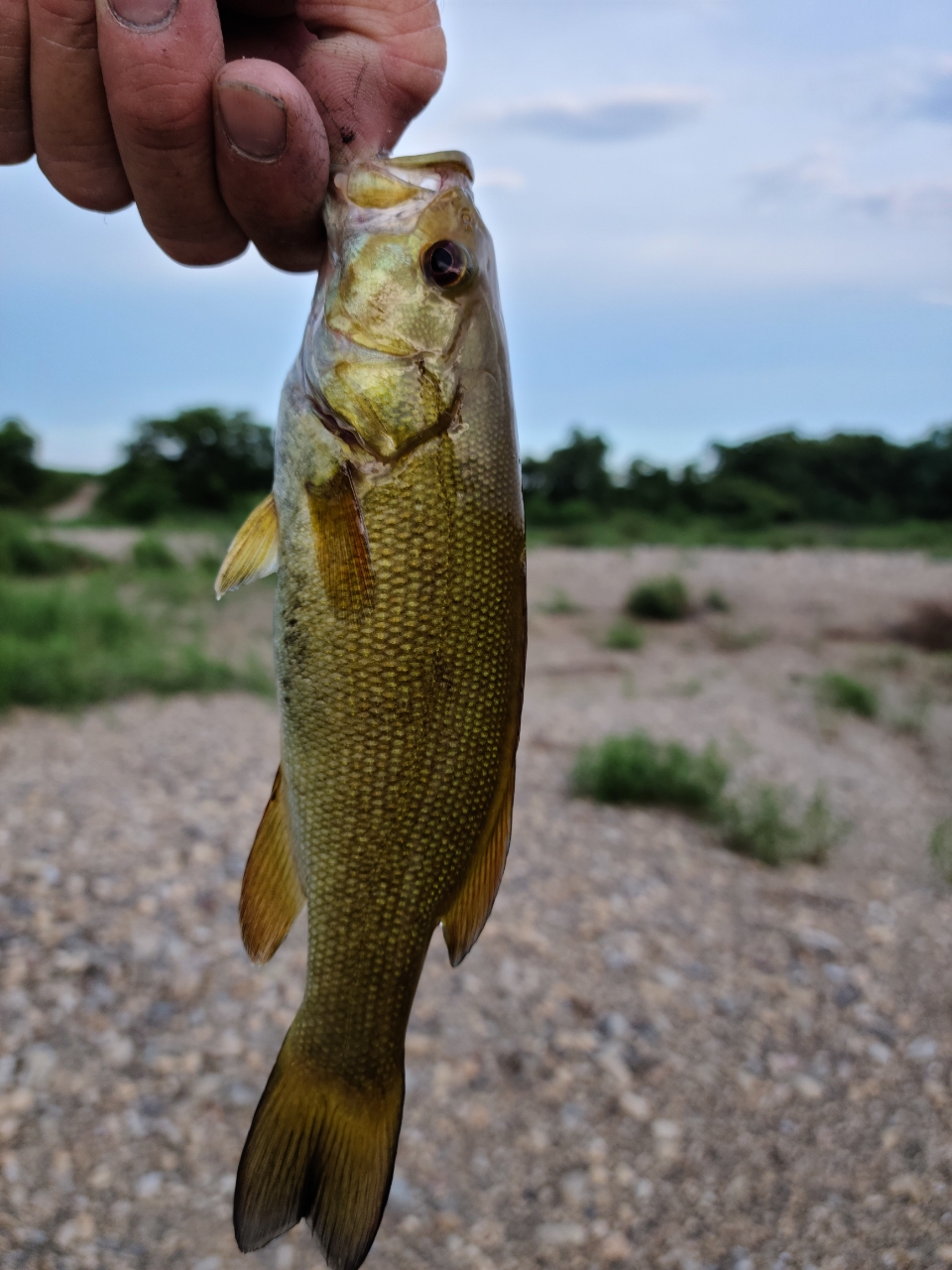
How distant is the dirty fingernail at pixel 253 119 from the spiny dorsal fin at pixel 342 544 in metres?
0.56

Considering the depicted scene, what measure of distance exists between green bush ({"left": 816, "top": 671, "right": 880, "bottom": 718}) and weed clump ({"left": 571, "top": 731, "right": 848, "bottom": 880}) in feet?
10.5

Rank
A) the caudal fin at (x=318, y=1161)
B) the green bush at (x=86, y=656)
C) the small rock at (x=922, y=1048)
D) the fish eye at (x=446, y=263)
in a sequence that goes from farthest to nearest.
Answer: the green bush at (x=86, y=656)
the small rock at (x=922, y=1048)
the fish eye at (x=446, y=263)
the caudal fin at (x=318, y=1161)

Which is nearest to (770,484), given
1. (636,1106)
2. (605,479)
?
(605,479)

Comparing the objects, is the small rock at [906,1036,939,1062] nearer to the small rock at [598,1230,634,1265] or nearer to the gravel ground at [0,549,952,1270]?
the gravel ground at [0,549,952,1270]

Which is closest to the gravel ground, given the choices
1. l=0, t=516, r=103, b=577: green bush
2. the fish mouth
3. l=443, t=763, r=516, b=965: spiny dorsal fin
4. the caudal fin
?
the caudal fin

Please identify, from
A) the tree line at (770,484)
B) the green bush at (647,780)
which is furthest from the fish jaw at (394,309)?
the tree line at (770,484)

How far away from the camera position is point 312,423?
1714 millimetres

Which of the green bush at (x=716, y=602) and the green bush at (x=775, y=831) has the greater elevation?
the green bush at (x=716, y=602)

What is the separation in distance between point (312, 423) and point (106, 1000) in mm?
2916

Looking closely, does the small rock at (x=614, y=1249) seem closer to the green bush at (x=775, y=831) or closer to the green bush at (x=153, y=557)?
the green bush at (x=775, y=831)

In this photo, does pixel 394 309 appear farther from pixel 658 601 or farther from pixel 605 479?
pixel 605 479

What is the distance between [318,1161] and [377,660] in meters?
0.82

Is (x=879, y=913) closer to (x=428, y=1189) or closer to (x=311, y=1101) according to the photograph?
(x=428, y=1189)

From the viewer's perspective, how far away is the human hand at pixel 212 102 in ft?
5.60
